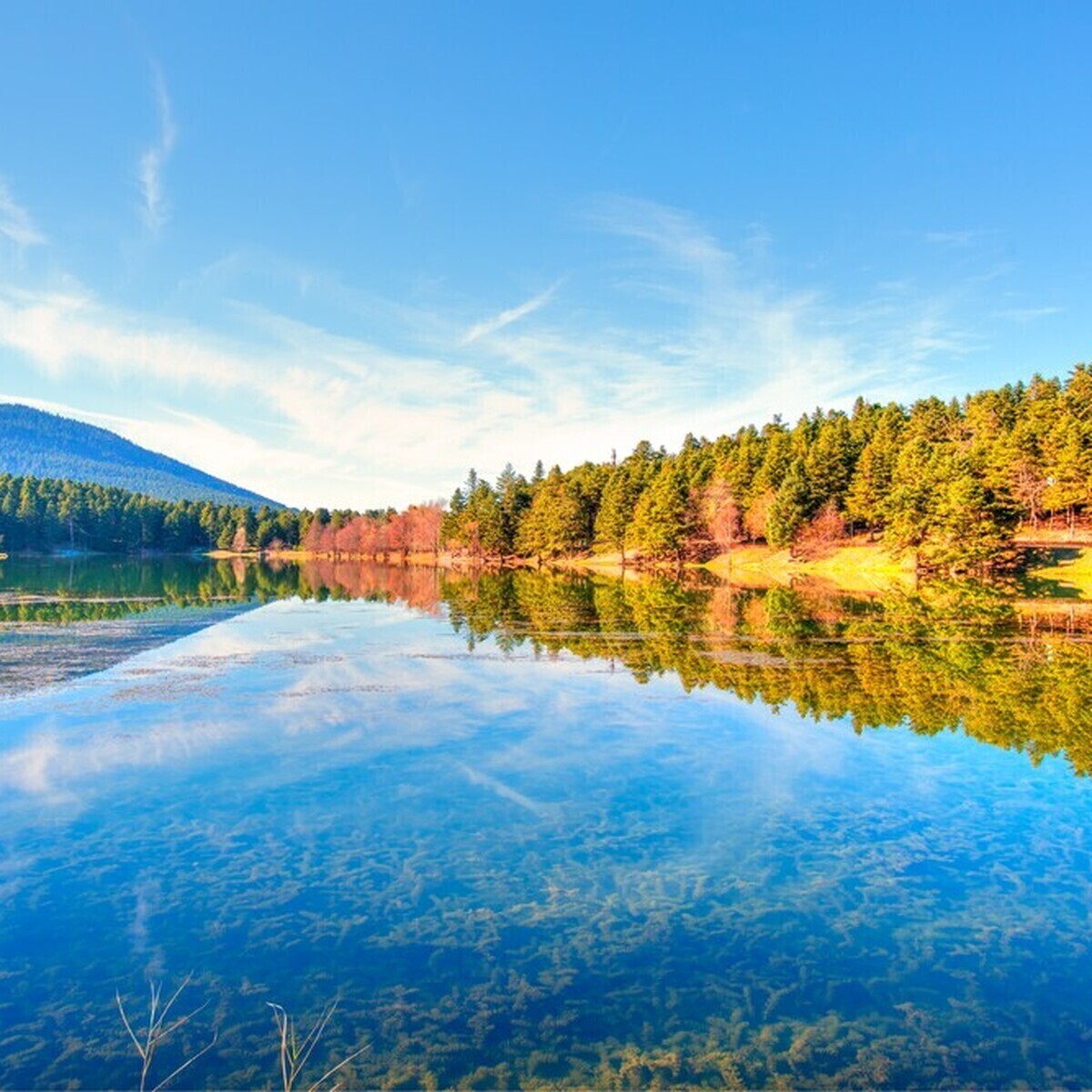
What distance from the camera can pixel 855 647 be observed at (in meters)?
30.4

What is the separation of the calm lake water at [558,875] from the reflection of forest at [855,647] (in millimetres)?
308

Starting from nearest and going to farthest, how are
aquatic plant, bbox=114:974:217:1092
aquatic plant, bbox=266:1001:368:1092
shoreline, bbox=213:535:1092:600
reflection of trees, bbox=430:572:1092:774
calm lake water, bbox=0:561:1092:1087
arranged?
1. aquatic plant, bbox=266:1001:368:1092
2. aquatic plant, bbox=114:974:217:1092
3. calm lake water, bbox=0:561:1092:1087
4. reflection of trees, bbox=430:572:1092:774
5. shoreline, bbox=213:535:1092:600

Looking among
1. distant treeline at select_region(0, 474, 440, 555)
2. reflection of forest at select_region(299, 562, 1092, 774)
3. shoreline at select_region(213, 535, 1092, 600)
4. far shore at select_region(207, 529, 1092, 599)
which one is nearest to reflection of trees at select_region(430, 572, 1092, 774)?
reflection of forest at select_region(299, 562, 1092, 774)

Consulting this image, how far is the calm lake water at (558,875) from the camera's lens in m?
7.20

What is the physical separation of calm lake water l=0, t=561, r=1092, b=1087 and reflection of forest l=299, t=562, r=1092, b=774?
0.31m

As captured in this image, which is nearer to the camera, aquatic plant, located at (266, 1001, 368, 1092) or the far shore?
aquatic plant, located at (266, 1001, 368, 1092)

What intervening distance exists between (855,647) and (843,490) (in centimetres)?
6565

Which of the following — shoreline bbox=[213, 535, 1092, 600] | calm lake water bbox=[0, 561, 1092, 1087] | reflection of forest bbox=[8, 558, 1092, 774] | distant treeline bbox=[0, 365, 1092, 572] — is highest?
distant treeline bbox=[0, 365, 1092, 572]

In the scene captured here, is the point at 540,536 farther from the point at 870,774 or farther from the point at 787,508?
the point at 870,774

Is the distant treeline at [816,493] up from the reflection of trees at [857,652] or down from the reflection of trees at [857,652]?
up

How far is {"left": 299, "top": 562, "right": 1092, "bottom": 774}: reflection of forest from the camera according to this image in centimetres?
2000

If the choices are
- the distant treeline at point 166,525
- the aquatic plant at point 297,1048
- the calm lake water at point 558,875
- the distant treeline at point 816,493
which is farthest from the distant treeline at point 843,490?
the aquatic plant at point 297,1048

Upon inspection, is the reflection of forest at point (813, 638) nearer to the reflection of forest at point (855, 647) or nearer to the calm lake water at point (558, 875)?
the reflection of forest at point (855, 647)

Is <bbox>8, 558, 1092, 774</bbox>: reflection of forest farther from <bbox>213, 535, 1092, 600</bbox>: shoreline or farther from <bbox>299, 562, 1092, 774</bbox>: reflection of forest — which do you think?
<bbox>213, 535, 1092, 600</bbox>: shoreline
